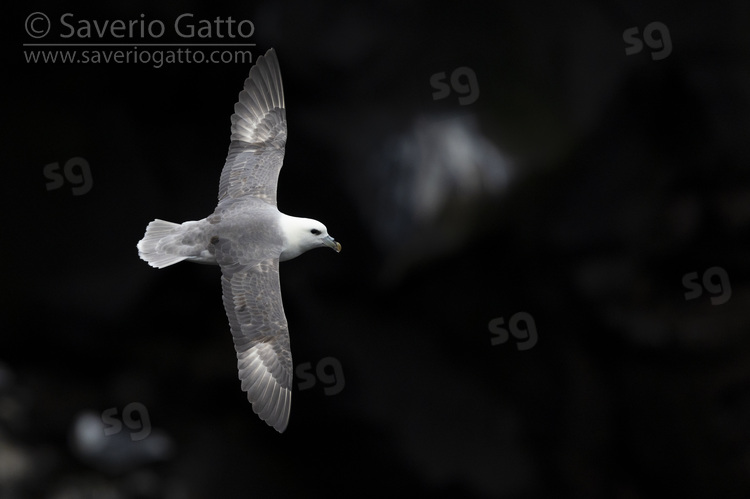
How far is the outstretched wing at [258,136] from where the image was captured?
3.80 m

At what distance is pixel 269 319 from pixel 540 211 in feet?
Answer: 6.70

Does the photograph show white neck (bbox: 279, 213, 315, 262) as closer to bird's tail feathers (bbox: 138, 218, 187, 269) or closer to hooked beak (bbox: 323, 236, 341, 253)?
hooked beak (bbox: 323, 236, 341, 253)

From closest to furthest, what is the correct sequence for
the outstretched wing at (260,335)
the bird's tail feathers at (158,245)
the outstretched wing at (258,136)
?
the outstretched wing at (260,335)
the bird's tail feathers at (158,245)
the outstretched wing at (258,136)

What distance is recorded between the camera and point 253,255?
11.4ft

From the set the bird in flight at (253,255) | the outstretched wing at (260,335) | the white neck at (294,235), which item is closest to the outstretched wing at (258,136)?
the bird in flight at (253,255)

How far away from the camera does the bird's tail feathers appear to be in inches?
140

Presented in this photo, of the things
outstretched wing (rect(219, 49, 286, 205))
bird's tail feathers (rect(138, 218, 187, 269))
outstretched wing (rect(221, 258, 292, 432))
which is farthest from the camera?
outstretched wing (rect(219, 49, 286, 205))

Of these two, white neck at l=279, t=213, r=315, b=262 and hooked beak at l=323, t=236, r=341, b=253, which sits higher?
white neck at l=279, t=213, r=315, b=262

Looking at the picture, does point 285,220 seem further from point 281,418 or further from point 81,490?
point 81,490

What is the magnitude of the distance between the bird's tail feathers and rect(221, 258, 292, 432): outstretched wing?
255 mm

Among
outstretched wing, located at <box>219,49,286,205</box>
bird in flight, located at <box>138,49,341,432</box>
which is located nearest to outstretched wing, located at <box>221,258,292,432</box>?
bird in flight, located at <box>138,49,341,432</box>

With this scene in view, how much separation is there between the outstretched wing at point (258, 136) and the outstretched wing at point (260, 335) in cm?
45

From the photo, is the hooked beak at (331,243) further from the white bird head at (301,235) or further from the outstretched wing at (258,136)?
the outstretched wing at (258,136)

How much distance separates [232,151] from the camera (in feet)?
12.8
